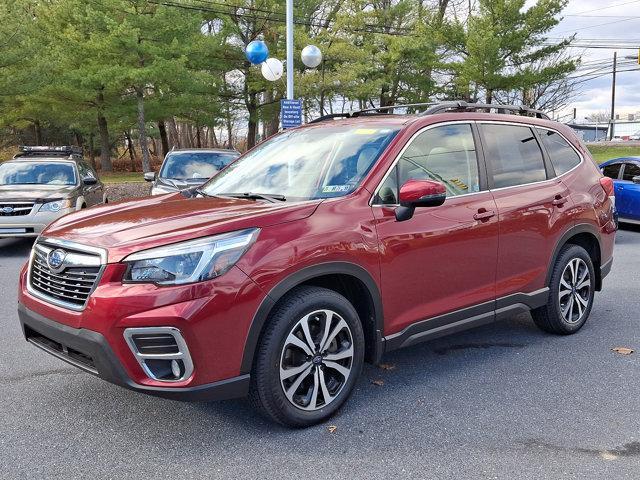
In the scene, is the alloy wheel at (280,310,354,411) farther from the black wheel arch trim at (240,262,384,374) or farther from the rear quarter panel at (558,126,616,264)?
the rear quarter panel at (558,126,616,264)

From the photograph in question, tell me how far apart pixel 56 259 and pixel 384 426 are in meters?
2.08

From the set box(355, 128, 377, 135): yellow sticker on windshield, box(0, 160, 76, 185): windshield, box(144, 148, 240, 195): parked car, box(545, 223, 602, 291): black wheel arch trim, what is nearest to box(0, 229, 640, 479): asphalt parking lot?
box(545, 223, 602, 291): black wheel arch trim

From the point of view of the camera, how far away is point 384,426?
340 cm

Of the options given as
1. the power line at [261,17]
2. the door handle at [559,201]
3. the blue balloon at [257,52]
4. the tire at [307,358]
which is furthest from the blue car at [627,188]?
the power line at [261,17]

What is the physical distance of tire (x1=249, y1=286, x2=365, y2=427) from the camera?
123 inches

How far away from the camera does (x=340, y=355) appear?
3443mm

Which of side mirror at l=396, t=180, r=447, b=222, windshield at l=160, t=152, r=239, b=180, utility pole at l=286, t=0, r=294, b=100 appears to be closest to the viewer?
side mirror at l=396, t=180, r=447, b=222

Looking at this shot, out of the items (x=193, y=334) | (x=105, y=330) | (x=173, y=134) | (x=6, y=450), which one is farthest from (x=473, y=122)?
(x=173, y=134)

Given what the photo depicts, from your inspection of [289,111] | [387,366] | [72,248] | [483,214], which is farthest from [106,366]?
[289,111]

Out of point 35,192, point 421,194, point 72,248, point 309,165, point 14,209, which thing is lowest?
point 14,209

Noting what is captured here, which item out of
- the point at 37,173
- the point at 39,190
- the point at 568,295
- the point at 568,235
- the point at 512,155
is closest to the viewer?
the point at 512,155

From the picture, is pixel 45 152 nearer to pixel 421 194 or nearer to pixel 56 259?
pixel 56 259

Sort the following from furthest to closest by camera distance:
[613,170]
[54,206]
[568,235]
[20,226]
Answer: [613,170] → [54,206] → [20,226] → [568,235]

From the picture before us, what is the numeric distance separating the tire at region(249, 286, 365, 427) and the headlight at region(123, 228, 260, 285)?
45 cm
